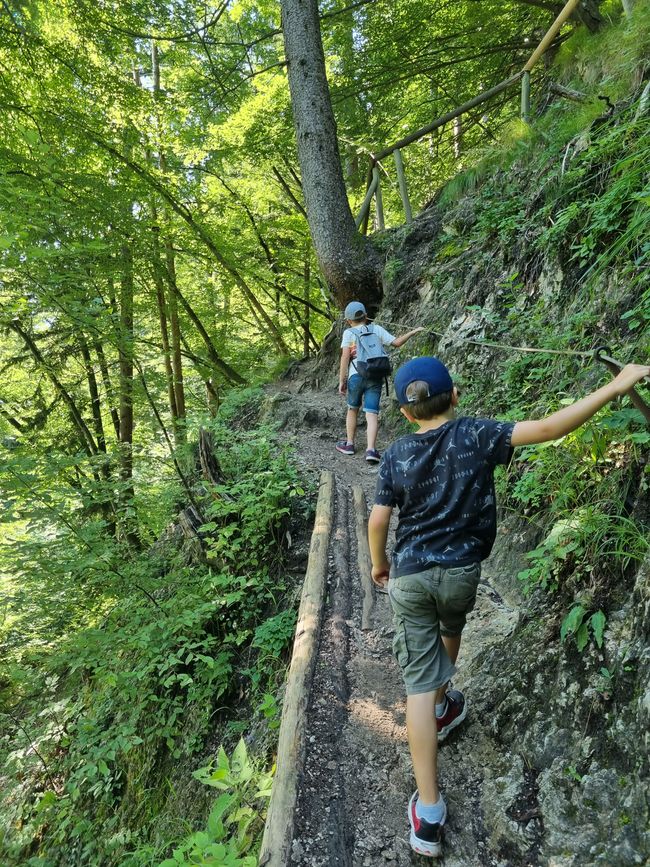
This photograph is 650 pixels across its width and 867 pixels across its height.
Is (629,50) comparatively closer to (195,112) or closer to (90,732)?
(195,112)

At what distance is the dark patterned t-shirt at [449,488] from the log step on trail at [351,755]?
3.54 feet

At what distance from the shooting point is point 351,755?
8.20 feet

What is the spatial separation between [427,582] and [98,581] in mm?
4629

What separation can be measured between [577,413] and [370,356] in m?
4.29

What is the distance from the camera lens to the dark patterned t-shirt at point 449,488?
6.41 ft

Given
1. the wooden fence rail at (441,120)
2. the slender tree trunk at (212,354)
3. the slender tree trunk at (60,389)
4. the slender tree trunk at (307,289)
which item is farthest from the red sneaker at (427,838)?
the slender tree trunk at (307,289)

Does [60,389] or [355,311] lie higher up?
[60,389]

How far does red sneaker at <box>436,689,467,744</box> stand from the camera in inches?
92.9

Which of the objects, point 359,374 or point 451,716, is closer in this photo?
point 451,716

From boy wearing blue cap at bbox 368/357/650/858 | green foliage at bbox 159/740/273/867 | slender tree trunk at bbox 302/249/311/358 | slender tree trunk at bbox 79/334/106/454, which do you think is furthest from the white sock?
slender tree trunk at bbox 302/249/311/358

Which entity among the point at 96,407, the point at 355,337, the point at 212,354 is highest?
the point at 212,354

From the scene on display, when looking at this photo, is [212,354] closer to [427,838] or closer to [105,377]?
[105,377]

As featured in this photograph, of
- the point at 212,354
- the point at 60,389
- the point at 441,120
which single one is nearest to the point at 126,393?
the point at 60,389

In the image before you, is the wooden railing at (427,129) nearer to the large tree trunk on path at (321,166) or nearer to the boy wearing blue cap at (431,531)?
the large tree trunk on path at (321,166)
